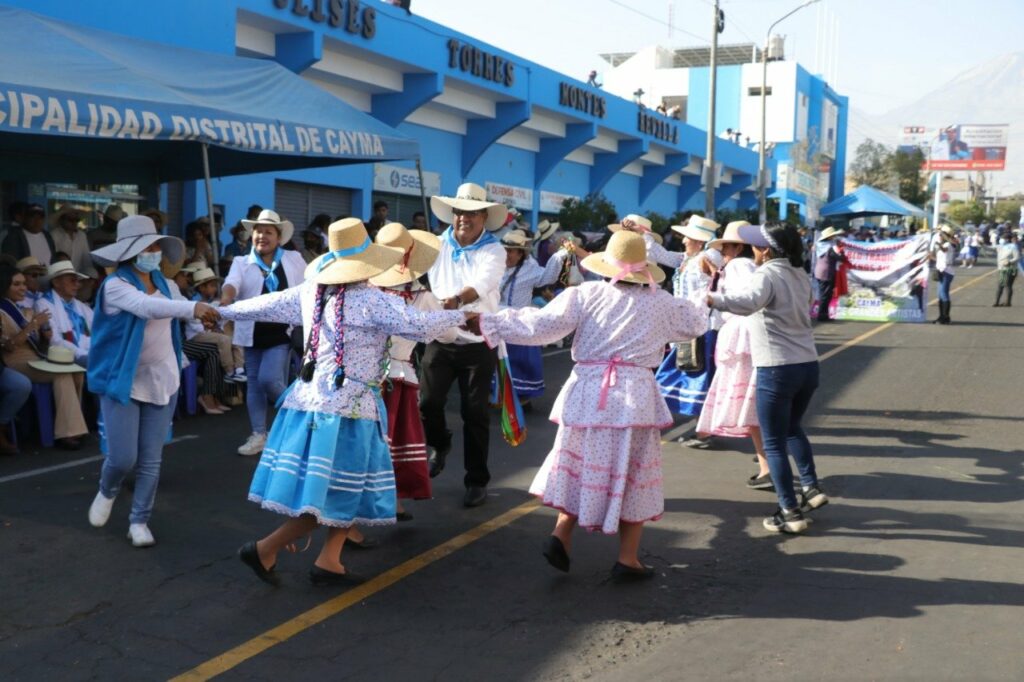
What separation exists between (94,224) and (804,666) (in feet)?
40.8

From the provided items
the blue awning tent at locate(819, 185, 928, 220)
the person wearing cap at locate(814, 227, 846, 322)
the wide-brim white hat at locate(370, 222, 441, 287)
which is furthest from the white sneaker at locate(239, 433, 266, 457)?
the blue awning tent at locate(819, 185, 928, 220)

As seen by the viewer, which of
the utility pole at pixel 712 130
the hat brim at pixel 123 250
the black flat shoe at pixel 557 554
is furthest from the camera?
the utility pole at pixel 712 130

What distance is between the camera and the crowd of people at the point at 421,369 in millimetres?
5016

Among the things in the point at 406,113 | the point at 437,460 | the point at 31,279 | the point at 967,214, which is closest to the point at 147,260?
the point at 437,460

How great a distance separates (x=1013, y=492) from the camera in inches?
296

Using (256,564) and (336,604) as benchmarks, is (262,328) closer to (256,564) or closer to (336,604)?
(256,564)

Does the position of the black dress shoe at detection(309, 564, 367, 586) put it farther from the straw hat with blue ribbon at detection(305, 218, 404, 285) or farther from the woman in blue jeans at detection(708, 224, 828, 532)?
the woman in blue jeans at detection(708, 224, 828, 532)

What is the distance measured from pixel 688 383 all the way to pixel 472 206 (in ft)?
9.77

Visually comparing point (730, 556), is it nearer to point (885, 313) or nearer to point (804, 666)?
point (804, 666)

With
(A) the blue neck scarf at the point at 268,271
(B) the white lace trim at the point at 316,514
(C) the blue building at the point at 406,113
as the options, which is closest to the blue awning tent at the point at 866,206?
(C) the blue building at the point at 406,113

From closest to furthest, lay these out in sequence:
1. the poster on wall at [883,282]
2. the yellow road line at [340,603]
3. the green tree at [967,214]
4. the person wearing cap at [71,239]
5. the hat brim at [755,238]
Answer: the yellow road line at [340,603]
the hat brim at [755,238]
the person wearing cap at [71,239]
the poster on wall at [883,282]
the green tree at [967,214]

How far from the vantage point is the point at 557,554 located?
5.34m

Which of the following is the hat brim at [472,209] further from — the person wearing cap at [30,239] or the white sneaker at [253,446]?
the person wearing cap at [30,239]

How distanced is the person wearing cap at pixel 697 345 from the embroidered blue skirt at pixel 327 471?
12.9ft
